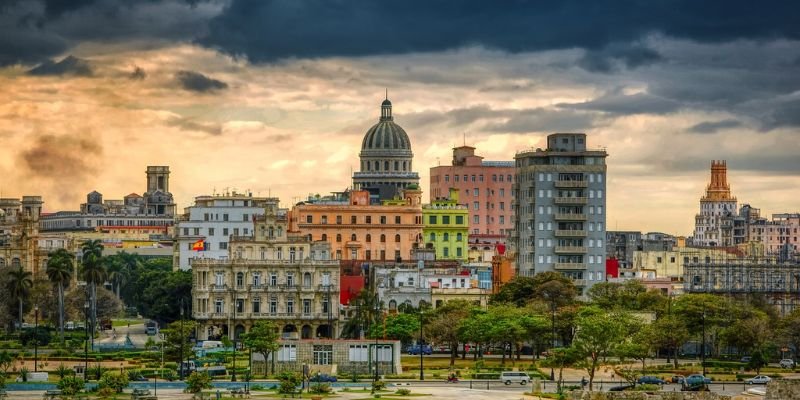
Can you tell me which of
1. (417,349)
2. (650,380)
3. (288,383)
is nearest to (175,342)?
(417,349)

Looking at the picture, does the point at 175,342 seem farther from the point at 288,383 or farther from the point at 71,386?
the point at 71,386

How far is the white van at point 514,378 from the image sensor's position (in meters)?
148

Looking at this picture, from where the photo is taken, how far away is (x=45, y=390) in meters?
138

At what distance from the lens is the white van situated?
14762cm

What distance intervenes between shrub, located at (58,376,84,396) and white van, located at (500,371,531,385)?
34.5 m

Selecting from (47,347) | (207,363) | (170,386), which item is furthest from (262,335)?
(47,347)

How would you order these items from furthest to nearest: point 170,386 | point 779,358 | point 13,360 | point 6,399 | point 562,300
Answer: point 562,300 → point 779,358 → point 13,360 → point 170,386 → point 6,399

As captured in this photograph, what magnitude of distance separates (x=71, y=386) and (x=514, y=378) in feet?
119

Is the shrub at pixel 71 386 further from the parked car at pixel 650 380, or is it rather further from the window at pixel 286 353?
the parked car at pixel 650 380

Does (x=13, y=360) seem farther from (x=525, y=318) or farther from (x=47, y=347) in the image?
(x=525, y=318)

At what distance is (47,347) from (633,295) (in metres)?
60.1

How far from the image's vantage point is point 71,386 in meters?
130

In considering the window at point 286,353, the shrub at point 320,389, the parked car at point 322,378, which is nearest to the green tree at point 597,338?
the parked car at point 322,378

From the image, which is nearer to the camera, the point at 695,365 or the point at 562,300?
the point at 695,365
